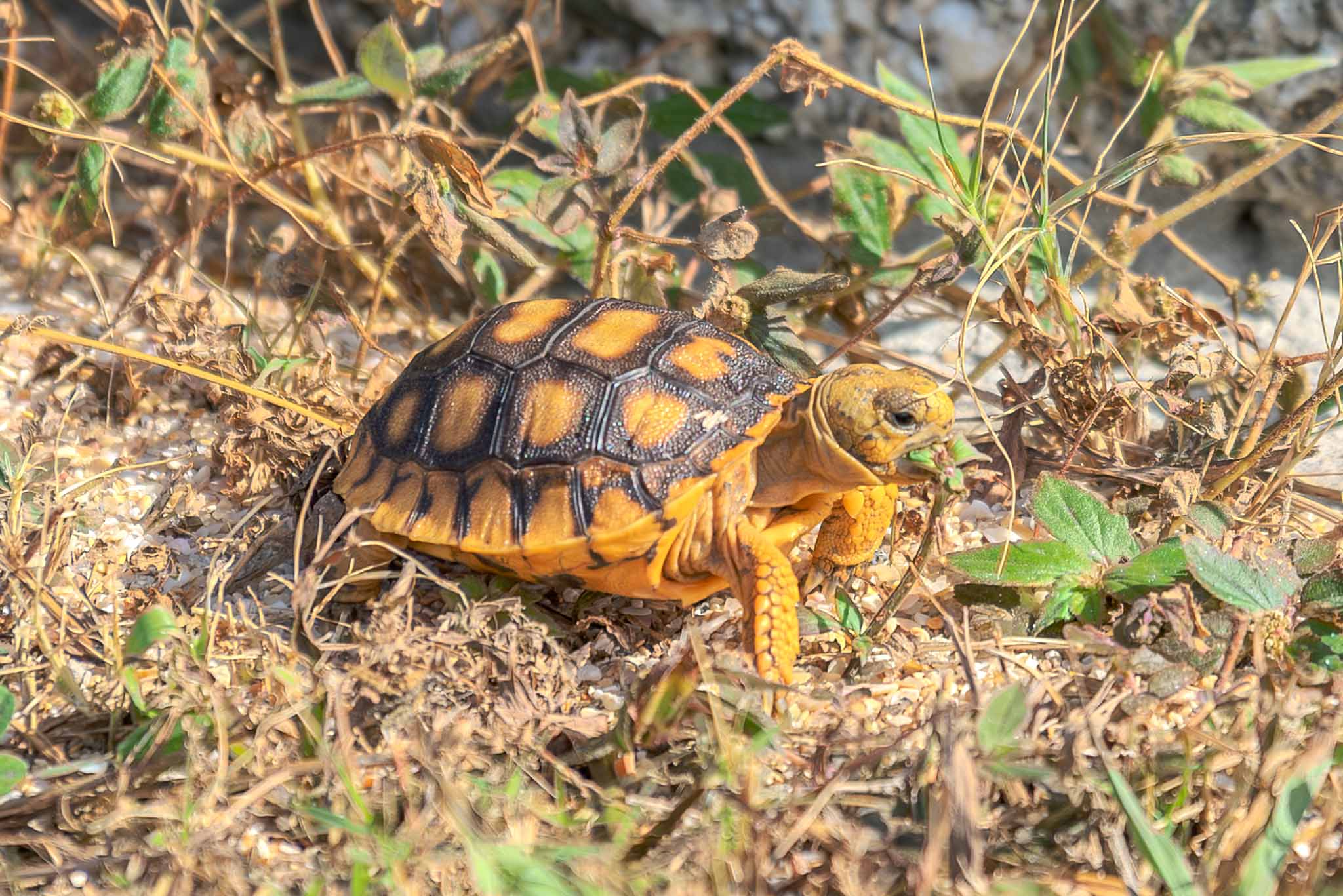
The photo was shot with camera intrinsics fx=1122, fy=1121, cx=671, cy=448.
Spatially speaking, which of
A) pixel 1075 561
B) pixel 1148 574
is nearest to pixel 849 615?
pixel 1075 561

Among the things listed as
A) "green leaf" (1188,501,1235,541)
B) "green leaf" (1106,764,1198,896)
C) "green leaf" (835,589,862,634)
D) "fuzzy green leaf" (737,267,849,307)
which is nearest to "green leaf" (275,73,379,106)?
"fuzzy green leaf" (737,267,849,307)

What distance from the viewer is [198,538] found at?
2.15m

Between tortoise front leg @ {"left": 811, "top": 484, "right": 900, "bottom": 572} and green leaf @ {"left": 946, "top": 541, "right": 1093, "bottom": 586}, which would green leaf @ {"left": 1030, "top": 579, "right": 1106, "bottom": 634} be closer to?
green leaf @ {"left": 946, "top": 541, "right": 1093, "bottom": 586}

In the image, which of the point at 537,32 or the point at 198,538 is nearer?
the point at 198,538

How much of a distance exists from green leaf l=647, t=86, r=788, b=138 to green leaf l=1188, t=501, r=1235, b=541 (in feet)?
5.03

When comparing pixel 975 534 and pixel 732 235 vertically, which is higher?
pixel 732 235

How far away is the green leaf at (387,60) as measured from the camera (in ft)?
7.87

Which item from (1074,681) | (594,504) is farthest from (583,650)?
(1074,681)

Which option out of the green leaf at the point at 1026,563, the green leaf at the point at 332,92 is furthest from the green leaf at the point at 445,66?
the green leaf at the point at 1026,563

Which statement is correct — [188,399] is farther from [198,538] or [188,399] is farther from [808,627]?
[808,627]

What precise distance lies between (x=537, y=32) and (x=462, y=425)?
6.08 feet

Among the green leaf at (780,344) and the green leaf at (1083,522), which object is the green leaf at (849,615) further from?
the green leaf at (780,344)

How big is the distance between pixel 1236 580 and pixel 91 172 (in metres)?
2.39

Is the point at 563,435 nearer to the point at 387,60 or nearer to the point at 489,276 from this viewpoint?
the point at 489,276
